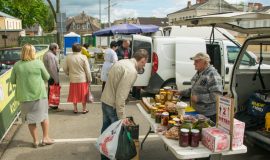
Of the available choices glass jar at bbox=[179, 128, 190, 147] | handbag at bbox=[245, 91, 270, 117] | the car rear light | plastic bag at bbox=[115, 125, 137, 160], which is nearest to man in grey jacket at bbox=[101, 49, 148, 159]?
plastic bag at bbox=[115, 125, 137, 160]

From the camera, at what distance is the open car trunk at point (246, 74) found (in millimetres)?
4457

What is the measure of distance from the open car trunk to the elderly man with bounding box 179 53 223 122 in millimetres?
634

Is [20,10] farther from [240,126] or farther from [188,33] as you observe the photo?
[240,126]

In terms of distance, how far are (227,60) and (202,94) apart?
4926mm

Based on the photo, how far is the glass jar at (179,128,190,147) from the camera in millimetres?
3254

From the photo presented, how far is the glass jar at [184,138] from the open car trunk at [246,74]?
1724 millimetres

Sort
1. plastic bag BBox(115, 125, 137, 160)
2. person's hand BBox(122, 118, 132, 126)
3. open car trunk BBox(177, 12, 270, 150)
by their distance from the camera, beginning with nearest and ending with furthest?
plastic bag BBox(115, 125, 137, 160) → person's hand BBox(122, 118, 132, 126) → open car trunk BBox(177, 12, 270, 150)

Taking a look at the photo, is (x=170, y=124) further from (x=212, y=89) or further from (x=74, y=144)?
(x=74, y=144)

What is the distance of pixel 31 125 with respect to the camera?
219 inches

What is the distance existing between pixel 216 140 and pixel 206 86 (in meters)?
1.54

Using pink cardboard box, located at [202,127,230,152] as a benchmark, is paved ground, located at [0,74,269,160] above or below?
below

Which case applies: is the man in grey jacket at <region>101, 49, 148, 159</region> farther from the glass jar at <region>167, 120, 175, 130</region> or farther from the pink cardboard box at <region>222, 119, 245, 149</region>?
the pink cardboard box at <region>222, 119, 245, 149</region>

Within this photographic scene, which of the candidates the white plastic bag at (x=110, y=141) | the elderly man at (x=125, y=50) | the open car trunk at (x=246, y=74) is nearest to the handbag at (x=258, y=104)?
the open car trunk at (x=246, y=74)

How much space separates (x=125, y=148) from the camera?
391cm
